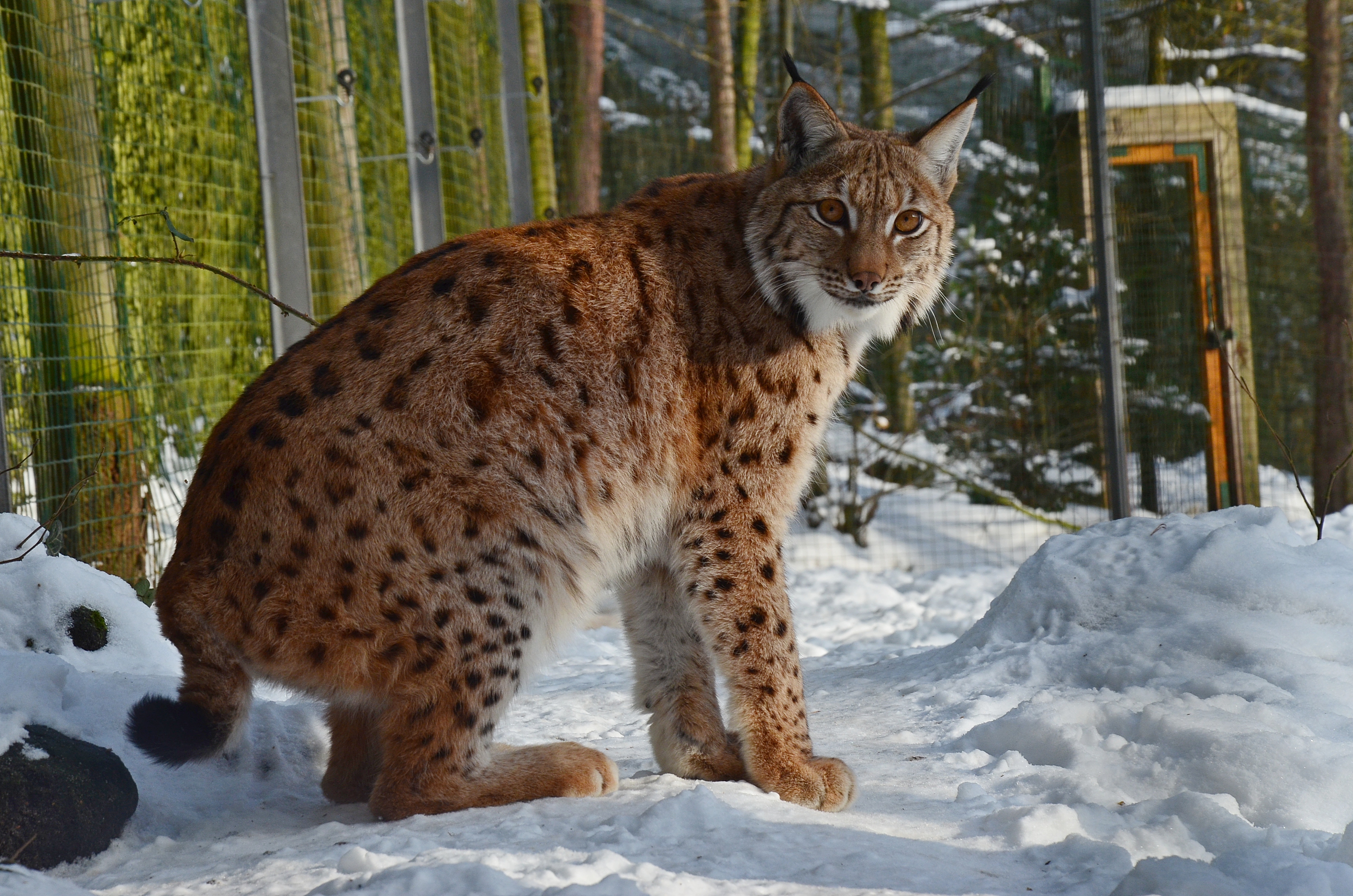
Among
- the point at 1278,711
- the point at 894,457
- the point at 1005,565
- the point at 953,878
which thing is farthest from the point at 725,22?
the point at 953,878

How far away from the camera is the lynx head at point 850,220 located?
3484 mm

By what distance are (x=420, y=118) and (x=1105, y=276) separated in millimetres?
4529

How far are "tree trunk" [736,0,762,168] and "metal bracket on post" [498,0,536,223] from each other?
209 cm

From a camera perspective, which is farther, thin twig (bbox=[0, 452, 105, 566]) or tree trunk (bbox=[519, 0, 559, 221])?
tree trunk (bbox=[519, 0, 559, 221])

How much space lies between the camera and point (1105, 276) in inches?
312

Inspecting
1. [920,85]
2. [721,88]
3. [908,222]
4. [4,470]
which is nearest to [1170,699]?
[908,222]

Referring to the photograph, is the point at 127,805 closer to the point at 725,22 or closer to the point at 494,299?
the point at 494,299

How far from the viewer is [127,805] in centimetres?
287

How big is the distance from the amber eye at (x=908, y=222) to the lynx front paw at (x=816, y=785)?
1.58 metres

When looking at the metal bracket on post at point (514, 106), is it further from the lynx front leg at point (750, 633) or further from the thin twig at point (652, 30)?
the lynx front leg at point (750, 633)

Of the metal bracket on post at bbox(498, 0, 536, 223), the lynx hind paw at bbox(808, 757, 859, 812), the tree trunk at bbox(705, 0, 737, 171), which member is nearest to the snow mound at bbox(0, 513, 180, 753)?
the lynx hind paw at bbox(808, 757, 859, 812)

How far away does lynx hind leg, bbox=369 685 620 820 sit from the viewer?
2947 millimetres

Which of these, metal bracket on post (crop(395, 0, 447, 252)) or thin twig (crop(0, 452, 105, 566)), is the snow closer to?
thin twig (crop(0, 452, 105, 566))

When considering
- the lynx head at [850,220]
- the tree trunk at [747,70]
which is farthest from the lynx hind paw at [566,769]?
the tree trunk at [747,70]
